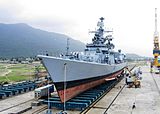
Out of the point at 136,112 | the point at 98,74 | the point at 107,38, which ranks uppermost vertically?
the point at 107,38

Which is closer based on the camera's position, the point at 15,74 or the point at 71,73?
the point at 71,73

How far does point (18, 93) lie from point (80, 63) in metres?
8.82

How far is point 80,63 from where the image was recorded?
18266mm

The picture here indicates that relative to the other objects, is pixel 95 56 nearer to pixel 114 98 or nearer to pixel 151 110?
pixel 114 98

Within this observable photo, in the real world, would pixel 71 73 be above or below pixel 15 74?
above

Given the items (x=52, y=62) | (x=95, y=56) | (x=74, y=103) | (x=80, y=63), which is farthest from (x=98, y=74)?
(x=52, y=62)

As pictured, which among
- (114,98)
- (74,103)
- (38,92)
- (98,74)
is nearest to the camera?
(74,103)

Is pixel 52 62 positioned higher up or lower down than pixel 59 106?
higher up

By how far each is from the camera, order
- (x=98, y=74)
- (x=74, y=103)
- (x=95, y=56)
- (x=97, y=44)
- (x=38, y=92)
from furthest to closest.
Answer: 1. (x=97, y=44)
2. (x=95, y=56)
3. (x=98, y=74)
4. (x=38, y=92)
5. (x=74, y=103)

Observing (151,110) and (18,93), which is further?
(18,93)

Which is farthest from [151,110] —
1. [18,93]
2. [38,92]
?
[18,93]

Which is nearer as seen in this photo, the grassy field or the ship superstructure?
→ the ship superstructure

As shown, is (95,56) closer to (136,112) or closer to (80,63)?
(80,63)

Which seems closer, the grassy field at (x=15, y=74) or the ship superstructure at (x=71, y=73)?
the ship superstructure at (x=71, y=73)
